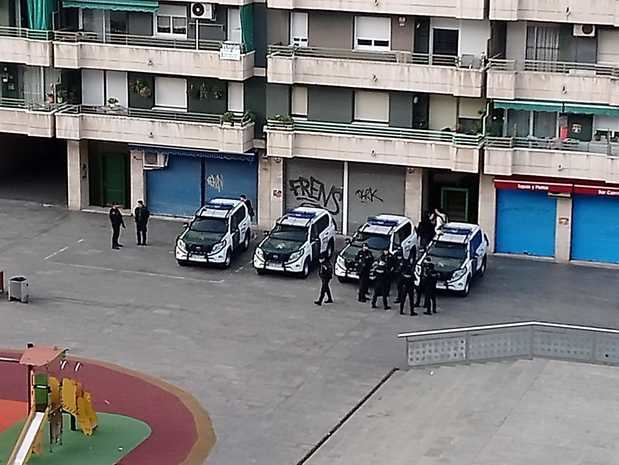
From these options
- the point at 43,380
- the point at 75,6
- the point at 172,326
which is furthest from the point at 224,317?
the point at 75,6

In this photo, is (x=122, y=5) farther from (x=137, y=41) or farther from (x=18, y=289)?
(x=18, y=289)

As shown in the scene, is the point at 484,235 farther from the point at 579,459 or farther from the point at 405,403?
the point at 579,459

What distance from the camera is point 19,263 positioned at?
182 ft

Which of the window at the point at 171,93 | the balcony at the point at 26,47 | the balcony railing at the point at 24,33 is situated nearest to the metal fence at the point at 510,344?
the window at the point at 171,93

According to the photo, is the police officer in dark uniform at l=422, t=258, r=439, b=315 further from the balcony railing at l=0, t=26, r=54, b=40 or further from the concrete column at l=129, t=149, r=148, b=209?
the balcony railing at l=0, t=26, r=54, b=40

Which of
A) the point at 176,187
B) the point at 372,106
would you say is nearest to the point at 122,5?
the point at 176,187

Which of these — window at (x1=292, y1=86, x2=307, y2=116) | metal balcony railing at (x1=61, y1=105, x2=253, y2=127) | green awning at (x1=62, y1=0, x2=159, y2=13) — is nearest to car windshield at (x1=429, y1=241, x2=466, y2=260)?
window at (x1=292, y1=86, x2=307, y2=116)

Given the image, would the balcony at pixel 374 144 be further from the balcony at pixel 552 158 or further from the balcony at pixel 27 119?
the balcony at pixel 27 119

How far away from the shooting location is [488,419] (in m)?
40.8

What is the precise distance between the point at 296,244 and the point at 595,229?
10.6 metres

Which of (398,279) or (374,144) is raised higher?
(374,144)

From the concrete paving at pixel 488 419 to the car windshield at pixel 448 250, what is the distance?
8.06 metres

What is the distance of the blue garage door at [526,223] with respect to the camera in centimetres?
5628

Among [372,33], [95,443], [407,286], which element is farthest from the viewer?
[372,33]
